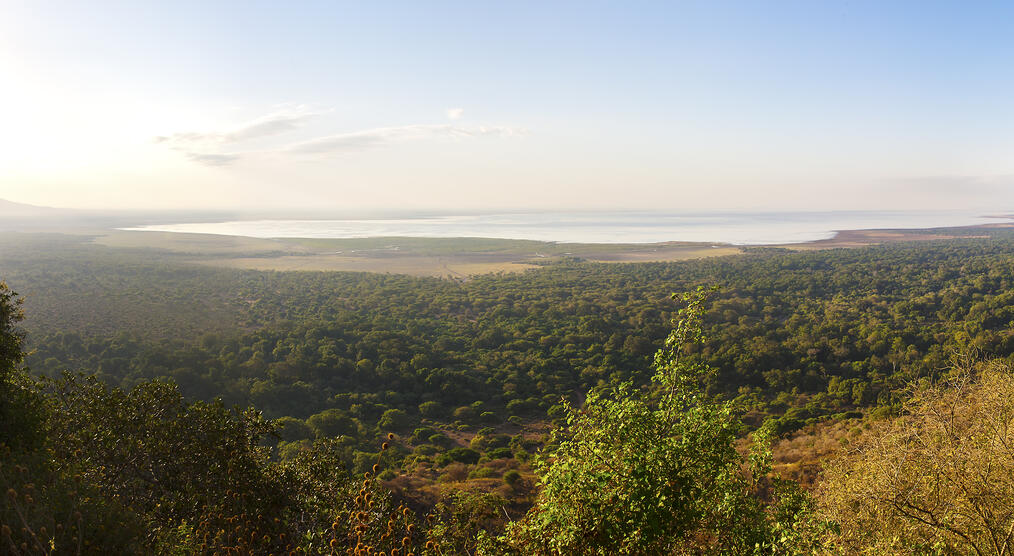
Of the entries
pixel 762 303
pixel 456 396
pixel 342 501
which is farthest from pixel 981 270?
pixel 342 501

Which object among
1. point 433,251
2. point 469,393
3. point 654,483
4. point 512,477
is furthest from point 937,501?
point 433,251

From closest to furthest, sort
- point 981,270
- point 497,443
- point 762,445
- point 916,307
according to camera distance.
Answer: point 762,445 < point 497,443 < point 916,307 < point 981,270

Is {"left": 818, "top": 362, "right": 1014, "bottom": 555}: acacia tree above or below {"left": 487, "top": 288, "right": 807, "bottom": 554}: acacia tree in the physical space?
below

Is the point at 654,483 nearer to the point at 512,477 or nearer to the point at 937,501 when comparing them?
the point at 937,501

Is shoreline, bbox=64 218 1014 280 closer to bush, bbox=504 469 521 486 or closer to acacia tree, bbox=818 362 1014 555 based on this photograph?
bush, bbox=504 469 521 486

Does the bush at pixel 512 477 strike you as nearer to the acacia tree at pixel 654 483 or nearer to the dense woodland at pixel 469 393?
the dense woodland at pixel 469 393

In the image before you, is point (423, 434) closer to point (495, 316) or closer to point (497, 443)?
point (497, 443)

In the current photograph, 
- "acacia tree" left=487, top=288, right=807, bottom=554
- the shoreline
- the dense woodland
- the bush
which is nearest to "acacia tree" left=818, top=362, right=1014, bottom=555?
the dense woodland
